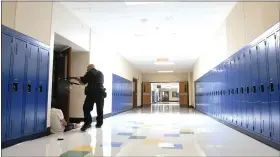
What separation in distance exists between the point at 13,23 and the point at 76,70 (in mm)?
2925

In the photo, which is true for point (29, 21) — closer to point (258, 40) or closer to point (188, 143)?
point (188, 143)

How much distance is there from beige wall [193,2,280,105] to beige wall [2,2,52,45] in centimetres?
349

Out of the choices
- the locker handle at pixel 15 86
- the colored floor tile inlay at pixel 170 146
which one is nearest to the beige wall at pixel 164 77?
the colored floor tile inlay at pixel 170 146

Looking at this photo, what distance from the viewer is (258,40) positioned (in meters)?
3.19

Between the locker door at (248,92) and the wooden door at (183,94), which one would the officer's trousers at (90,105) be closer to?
the locker door at (248,92)

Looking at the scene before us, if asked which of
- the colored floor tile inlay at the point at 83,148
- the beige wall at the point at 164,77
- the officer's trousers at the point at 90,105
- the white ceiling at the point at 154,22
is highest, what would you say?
the white ceiling at the point at 154,22

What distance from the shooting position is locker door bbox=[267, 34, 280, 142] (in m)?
2.65

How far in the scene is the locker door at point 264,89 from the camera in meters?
2.93

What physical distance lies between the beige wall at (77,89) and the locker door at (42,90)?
2.00 m

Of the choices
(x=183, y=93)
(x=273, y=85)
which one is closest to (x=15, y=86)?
(x=273, y=85)

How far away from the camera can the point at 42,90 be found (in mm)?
3654

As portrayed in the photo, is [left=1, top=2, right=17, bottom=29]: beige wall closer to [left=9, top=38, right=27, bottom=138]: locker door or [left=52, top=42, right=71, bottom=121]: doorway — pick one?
[left=9, top=38, right=27, bottom=138]: locker door

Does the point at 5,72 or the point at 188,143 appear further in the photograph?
the point at 188,143

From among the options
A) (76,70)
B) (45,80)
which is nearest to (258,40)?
(45,80)
